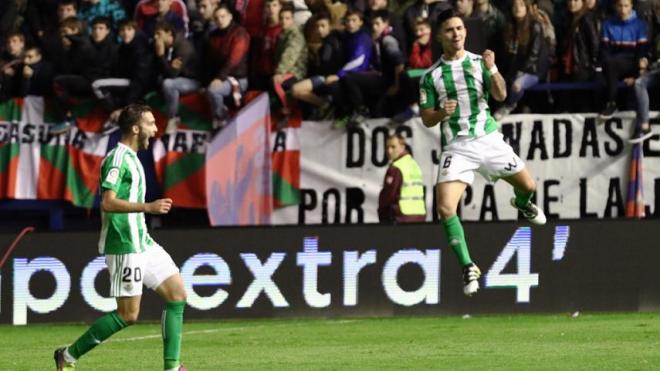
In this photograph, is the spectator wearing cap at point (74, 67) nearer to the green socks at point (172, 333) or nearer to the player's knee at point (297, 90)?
the player's knee at point (297, 90)

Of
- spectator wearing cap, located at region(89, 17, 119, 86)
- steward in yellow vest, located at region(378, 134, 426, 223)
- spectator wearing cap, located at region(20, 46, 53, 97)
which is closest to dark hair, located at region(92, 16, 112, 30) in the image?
spectator wearing cap, located at region(89, 17, 119, 86)

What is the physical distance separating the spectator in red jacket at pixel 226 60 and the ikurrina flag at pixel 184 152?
1.60 feet

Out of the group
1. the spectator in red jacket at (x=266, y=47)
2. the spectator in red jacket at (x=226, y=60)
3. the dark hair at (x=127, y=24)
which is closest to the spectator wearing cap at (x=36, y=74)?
the dark hair at (x=127, y=24)

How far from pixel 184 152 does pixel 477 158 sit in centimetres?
775

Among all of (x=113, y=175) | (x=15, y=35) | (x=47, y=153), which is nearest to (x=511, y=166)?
(x=113, y=175)

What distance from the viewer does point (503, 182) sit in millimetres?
19484

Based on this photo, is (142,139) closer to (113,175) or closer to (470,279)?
(113,175)

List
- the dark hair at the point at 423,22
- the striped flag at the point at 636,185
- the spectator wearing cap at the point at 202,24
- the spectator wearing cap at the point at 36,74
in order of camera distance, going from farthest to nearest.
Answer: the spectator wearing cap at the point at 36,74 → the spectator wearing cap at the point at 202,24 → the striped flag at the point at 636,185 → the dark hair at the point at 423,22

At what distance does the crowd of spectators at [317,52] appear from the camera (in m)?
18.7

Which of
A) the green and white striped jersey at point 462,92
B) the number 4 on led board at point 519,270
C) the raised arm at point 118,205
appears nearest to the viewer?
the raised arm at point 118,205

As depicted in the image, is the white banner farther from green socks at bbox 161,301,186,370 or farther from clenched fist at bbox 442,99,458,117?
green socks at bbox 161,301,186,370

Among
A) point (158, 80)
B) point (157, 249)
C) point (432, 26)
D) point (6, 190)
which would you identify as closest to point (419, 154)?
point (432, 26)

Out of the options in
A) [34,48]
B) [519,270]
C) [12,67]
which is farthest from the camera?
[34,48]

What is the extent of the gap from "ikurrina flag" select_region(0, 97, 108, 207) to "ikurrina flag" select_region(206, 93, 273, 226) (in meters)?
1.84
